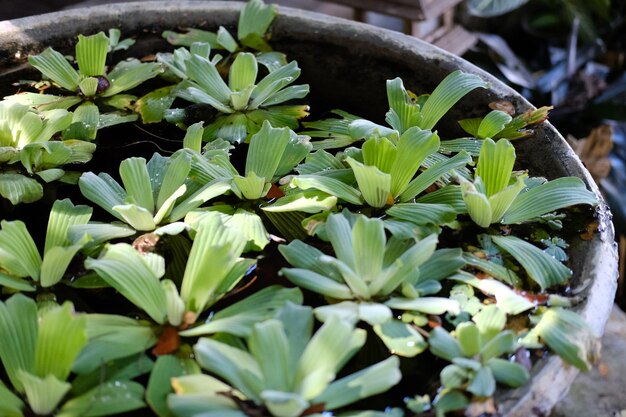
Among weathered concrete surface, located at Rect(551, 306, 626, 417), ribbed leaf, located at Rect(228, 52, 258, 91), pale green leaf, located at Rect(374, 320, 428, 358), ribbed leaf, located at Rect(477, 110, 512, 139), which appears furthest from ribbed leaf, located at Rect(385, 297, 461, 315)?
weathered concrete surface, located at Rect(551, 306, 626, 417)

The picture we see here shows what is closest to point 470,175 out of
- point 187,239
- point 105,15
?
point 187,239

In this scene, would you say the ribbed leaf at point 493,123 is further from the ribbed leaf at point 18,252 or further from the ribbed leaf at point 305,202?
the ribbed leaf at point 18,252

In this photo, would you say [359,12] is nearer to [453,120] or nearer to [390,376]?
[453,120]

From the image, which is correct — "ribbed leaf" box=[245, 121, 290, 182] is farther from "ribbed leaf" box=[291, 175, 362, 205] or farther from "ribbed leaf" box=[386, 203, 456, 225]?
"ribbed leaf" box=[386, 203, 456, 225]

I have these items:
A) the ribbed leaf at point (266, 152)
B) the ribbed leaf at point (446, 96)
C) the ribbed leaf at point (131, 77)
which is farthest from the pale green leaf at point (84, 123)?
the ribbed leaf at point (446, 96)

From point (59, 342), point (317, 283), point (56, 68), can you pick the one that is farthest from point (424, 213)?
point (56, 68)

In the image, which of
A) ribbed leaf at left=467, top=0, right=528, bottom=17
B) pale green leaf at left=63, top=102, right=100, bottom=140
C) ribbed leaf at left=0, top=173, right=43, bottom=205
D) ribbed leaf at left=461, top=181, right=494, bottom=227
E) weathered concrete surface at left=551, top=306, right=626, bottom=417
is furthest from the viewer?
ribbed leaf at left=467, top=0, right=528, bottom=17

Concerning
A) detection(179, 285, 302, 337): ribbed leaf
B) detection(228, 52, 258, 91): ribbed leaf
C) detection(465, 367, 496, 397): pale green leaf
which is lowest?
detection(465, 367, 496, 397): pale green leaf

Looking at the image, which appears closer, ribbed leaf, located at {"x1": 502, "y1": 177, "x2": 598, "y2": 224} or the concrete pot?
ribbed leaf, located at {"x1": 502, "y1": 177, "x2": 598, "y2": 224}
